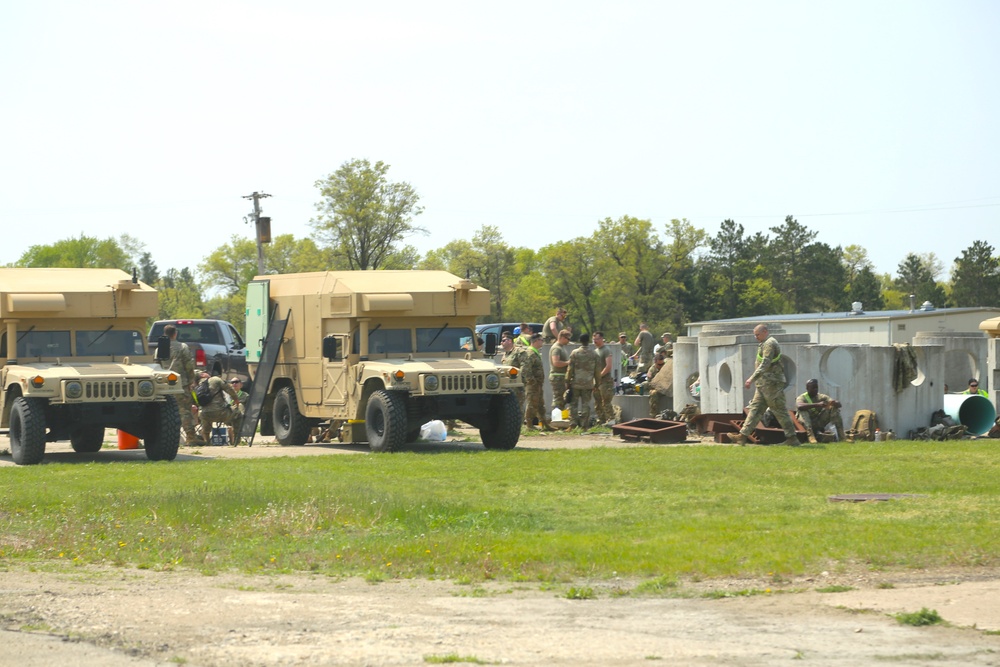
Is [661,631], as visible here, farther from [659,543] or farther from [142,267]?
[142,267]

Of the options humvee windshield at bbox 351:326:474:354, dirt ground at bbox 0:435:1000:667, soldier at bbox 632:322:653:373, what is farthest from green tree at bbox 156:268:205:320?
dirt ground at bbox 0:435:1000:667

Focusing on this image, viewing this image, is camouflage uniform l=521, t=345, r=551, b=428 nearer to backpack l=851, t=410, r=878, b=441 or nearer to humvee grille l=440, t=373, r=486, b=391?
humvee grille l=440, t=373, r=486, b=391

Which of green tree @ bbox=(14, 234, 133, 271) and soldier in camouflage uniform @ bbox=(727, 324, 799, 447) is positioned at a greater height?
green tree @ bbox=(14, 234, 133, 271)

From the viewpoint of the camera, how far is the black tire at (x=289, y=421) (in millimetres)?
22062

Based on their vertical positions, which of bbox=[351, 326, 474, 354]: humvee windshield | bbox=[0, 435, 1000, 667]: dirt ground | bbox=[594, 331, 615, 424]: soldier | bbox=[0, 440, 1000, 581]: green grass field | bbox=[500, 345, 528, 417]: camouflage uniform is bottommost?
bbox=[0, 435, 1000, 667]: dirt ground

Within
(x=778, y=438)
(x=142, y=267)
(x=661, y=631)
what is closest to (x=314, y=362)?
(x=778, y=438)

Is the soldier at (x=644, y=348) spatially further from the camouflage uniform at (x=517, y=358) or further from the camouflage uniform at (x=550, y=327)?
the camouflage uniform at (x=517, y=358)

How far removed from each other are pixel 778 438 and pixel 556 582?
38.1 feet

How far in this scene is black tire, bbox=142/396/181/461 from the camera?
1850 cm

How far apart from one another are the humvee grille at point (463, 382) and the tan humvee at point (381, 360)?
0.04ft

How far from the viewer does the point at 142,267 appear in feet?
489

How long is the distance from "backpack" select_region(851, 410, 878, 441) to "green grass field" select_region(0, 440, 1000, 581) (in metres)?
4.05

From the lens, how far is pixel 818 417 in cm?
2078

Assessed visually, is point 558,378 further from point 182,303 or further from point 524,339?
point 182,303
